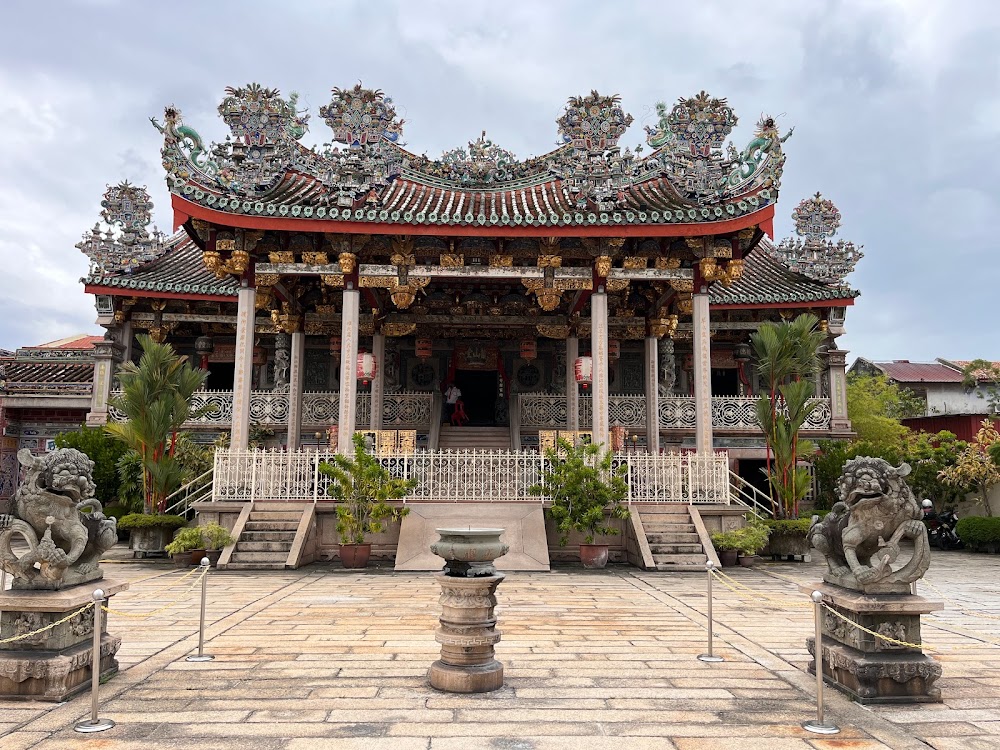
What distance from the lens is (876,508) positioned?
5.01 metres

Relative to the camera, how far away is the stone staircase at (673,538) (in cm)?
1199

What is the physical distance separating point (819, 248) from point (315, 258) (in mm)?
13484

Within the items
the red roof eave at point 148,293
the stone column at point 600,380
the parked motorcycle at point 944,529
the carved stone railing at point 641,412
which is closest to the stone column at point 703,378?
the stone column at point 600,380

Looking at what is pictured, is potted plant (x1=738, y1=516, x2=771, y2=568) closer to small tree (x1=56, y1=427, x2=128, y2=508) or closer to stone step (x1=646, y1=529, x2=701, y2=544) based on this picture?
stone step (x1=646, y1=529, x2=701, y2=544)

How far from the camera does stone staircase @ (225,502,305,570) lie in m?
11.7

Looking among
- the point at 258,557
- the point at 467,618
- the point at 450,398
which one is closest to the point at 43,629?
the point at 467,618

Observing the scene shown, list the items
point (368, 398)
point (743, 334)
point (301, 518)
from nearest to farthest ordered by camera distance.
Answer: point (301, 518), point (368, 398), point (743, 334)

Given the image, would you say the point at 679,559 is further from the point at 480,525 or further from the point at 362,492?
the point at 362,492

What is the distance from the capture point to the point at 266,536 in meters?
12.3

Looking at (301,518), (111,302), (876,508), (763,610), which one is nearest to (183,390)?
(301,518)

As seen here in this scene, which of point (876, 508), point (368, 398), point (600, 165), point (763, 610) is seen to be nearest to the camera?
point (876, 508)

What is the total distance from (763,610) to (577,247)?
805cm

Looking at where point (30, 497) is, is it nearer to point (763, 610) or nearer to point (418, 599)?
point (418, 599)

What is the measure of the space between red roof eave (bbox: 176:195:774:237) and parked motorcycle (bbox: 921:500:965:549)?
33.1ft
